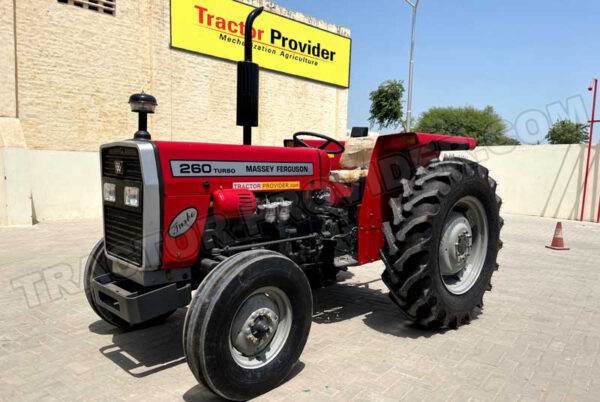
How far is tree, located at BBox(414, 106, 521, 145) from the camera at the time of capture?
39312mm

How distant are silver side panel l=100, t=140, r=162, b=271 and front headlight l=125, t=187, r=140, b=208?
9 centimetres

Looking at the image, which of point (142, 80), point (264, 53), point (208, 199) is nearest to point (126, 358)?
point (208, 199)

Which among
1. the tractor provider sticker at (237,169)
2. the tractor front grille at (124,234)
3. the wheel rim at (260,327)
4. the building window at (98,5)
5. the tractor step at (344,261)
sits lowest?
the wheel rim at (260,327)

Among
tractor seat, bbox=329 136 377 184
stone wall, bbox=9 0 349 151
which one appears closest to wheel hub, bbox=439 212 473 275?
tractor seat, bbox=329 136 377 184

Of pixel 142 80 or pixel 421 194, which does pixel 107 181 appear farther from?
pixel 142 80

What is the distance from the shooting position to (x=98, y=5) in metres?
11.7

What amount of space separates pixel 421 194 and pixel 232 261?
70.3 inches

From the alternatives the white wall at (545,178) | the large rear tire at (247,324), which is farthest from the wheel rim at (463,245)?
the white wall at (545,178)

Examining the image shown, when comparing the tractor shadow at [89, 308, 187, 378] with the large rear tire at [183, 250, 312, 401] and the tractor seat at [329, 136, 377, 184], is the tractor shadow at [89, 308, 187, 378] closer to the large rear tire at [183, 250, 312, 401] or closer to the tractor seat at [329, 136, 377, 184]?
the large rear tire at [183, 250, 312, 401]

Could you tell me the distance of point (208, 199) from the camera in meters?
3.01

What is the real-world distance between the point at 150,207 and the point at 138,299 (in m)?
0.56

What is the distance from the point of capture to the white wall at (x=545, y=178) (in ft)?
40.2

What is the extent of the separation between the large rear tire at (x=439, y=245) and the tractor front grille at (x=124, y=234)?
1.93 metres

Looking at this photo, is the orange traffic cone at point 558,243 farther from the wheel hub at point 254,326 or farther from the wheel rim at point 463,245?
the wheel hub at point 254,326
